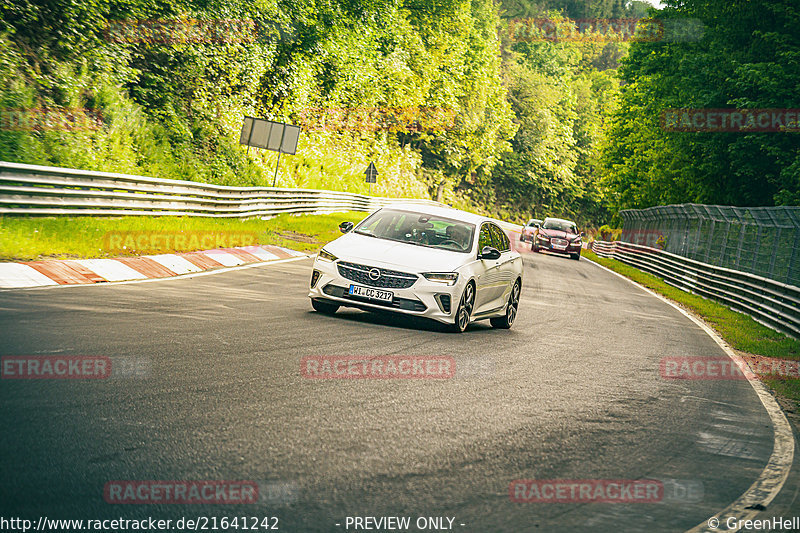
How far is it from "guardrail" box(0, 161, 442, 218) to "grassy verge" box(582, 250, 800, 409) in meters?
11.7

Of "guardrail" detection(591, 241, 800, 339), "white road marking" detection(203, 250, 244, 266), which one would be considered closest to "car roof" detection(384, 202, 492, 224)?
"white road marking" detection(203, 250, 244, 266)

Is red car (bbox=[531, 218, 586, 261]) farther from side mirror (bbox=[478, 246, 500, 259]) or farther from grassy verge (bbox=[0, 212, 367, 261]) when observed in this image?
side mirror (bbox=[478, 246, 500, 259])

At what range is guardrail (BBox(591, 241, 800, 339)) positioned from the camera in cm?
1662

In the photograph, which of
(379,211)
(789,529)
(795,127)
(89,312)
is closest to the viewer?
(789,529)

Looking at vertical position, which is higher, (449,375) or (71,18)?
(71,18)

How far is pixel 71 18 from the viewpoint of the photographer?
24625mm

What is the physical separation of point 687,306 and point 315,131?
27802 mm

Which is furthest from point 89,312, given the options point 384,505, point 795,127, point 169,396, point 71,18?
point 795,127

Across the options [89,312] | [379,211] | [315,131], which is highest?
[315,131]

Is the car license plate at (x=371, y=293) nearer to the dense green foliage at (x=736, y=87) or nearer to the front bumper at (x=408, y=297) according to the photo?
the front bumper at (x=408, y=297)

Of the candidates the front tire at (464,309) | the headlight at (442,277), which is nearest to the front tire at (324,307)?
the headlight at (442,277)

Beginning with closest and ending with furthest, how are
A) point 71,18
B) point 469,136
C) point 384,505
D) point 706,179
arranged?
1. point 384,505
2. point 71,18
3. point 706,179
4. point 469,136

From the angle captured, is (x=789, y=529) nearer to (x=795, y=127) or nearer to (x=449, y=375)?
(x=449, y=375)

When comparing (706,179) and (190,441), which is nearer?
(190,441)
